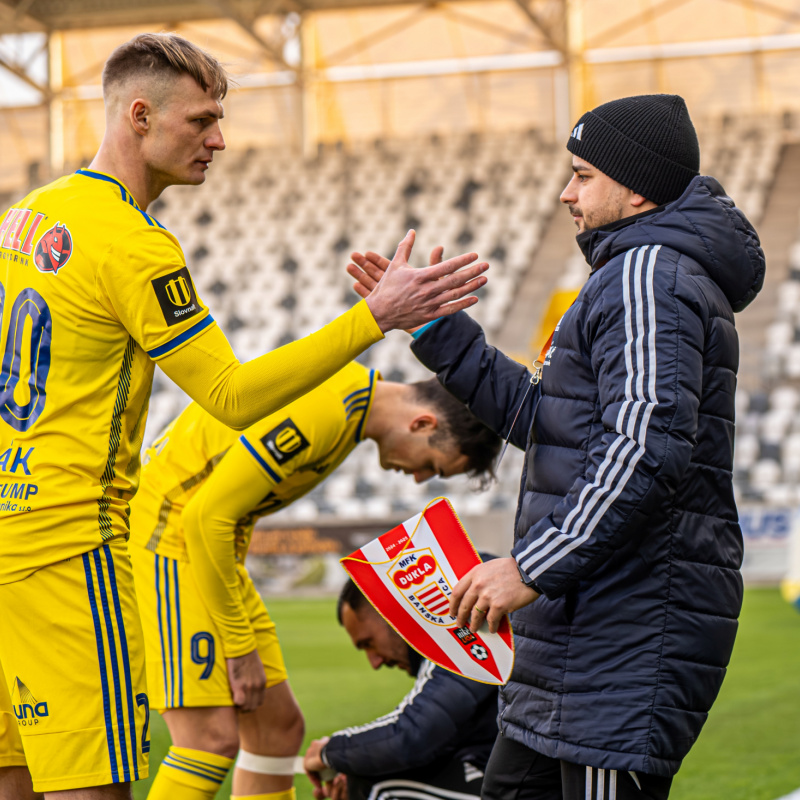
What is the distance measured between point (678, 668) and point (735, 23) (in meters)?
21.3

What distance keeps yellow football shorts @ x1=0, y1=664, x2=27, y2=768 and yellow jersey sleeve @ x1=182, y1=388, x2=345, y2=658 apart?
82 cm

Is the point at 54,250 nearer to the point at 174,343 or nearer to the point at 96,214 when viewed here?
the point at 96,214

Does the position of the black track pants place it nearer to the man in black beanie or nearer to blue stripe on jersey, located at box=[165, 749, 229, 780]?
the man in black beanie

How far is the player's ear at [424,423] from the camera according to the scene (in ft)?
10.3

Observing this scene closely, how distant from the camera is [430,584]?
2072mm

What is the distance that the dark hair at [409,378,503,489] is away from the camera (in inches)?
124

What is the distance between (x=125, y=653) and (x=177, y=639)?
1055 millimetres

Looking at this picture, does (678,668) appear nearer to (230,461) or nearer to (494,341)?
(230,461)

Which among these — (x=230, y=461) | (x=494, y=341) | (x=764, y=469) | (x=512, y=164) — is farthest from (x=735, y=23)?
(x=230, y=461)

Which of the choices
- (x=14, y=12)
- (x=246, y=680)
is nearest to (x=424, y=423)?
(x=246, y=680)

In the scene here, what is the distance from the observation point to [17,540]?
1.86 m

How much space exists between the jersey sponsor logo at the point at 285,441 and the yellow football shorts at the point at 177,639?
1.56 ft

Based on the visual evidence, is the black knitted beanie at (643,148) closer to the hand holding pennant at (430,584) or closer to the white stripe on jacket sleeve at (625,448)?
the white stripe on jacket sleeve at (625,448)


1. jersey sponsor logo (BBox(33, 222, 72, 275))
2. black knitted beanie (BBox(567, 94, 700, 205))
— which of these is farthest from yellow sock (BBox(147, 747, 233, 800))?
black knitted beanie (BBox(567, 94, 700, 205))
